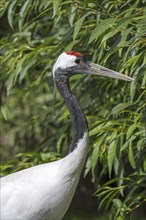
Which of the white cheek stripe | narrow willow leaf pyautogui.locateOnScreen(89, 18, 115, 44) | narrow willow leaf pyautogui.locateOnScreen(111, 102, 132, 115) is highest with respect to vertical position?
narrow willow leaf pyautogui.locateOnScreen(89, 18, 115, 44)

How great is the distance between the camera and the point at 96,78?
5402mm

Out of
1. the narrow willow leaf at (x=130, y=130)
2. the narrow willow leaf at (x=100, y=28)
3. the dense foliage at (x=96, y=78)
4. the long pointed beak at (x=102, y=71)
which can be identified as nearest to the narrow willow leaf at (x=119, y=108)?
the dense foliage at (x=96, y=78)

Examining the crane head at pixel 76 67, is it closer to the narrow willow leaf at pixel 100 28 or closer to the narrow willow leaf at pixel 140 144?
the narrow willow leaf at pixel 100 28

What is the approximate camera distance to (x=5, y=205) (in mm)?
4430

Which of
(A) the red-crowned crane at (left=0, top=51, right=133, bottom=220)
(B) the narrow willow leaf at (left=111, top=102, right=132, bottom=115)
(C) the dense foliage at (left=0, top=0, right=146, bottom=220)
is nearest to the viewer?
(A) the red-crowned crane at (left=0, top=51, right=133, bottom=220)

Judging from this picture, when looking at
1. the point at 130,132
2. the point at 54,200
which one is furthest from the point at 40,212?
the point at 130,132

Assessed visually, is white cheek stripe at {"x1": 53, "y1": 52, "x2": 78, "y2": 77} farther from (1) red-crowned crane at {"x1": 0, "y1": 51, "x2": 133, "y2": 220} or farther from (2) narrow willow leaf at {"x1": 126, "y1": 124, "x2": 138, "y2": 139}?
(2) narrow willow leaf at {"x1": 126, "y1": 124, "x2": 138, "y2": 139}

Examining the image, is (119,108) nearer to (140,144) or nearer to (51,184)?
(140,144)

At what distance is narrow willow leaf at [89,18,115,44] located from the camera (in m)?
4.24

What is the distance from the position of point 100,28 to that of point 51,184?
0.88 m

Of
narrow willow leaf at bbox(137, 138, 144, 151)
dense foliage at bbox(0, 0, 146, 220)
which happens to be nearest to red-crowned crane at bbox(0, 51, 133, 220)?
dense foliage at bbox(0, 0, 146, 220)

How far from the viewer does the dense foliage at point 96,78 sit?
4461mm

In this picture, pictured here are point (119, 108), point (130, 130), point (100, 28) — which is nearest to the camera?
point (100, 28)

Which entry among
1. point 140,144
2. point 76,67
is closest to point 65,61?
point 76,67
